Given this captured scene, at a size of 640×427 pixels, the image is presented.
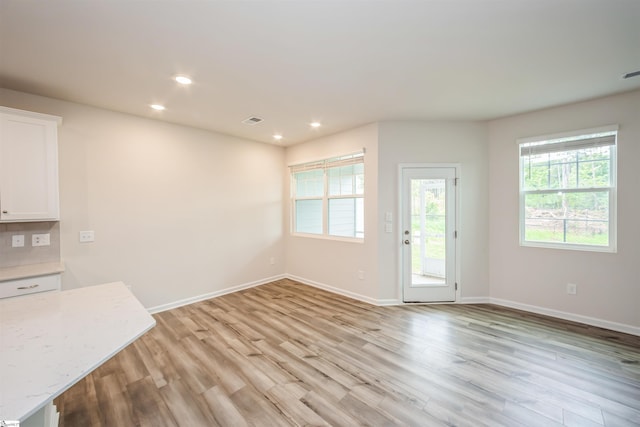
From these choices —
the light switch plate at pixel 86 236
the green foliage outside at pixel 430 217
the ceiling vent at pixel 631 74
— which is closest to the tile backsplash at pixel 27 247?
the light switch plate at pixel 86 236

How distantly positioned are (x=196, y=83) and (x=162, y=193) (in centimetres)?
181

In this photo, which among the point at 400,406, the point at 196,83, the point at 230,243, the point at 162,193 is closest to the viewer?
the point at 400,406

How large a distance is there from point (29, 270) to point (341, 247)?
144 inches

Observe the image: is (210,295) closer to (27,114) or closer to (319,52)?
(27,114)

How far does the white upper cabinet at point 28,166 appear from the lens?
2.36 m

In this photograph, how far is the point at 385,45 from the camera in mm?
2004

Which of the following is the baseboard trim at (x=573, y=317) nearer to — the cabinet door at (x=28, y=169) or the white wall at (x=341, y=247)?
the white wall at (x=341, y=247)

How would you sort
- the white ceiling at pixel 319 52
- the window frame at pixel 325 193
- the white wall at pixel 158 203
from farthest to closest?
the window frame at pixel 325 193
the white wall at pixel 158 203
the white ceiling at pixel 319 52

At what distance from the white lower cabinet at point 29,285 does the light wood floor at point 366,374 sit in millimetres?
897

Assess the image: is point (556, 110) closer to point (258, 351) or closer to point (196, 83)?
point (196, 83)

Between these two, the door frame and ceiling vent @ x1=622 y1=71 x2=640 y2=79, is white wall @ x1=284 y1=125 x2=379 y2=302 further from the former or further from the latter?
ceiling vent @ x1=622 y1=71 x2=640 y2=79

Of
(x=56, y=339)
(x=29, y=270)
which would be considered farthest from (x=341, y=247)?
(x=29, y=270)

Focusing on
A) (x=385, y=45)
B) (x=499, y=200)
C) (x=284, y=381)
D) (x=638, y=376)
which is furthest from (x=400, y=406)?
(x=499, y=200)

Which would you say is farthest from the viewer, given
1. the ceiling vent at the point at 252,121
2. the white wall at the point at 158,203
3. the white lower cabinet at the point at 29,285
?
the ceiling vent at the point at 252,121
